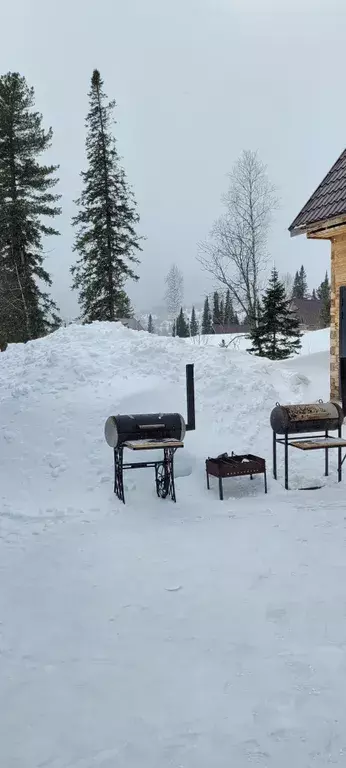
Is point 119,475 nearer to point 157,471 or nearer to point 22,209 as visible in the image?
point 157,471

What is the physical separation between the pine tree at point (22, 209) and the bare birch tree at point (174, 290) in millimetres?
28759

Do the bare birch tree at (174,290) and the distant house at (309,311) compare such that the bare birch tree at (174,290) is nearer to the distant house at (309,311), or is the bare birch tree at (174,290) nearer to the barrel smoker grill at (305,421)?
the distant house at (309,311)

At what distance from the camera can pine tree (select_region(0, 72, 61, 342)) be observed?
22062 millimetres

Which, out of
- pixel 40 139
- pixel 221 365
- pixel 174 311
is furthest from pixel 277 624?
pixel 174 311

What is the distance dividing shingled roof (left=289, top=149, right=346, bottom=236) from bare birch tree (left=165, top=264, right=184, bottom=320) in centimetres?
4096

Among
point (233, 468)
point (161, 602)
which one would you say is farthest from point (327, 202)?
point (161, 602)

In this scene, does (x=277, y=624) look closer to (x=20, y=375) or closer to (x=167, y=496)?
(x=167, y=496)

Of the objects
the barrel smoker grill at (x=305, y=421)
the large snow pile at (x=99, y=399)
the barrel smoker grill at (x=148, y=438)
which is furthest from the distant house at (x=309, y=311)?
the barrel smoker grill at (x=148, y=438)

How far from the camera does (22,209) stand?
871 inches

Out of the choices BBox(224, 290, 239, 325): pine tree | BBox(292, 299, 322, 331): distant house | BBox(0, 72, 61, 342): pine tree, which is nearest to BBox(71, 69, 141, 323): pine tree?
BBox(0, 72, 61, 342): pine tree

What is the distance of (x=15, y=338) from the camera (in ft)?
72.3

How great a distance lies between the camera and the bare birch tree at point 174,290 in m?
51.5

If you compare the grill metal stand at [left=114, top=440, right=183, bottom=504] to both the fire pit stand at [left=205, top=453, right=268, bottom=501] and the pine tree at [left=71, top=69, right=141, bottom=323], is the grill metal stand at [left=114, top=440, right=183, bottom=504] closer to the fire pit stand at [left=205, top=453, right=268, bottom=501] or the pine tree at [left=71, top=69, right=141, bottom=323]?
the fire pit stand at [left=205, top=453, right=268, bottom=501]

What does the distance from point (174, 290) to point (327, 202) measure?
42.5 meters
